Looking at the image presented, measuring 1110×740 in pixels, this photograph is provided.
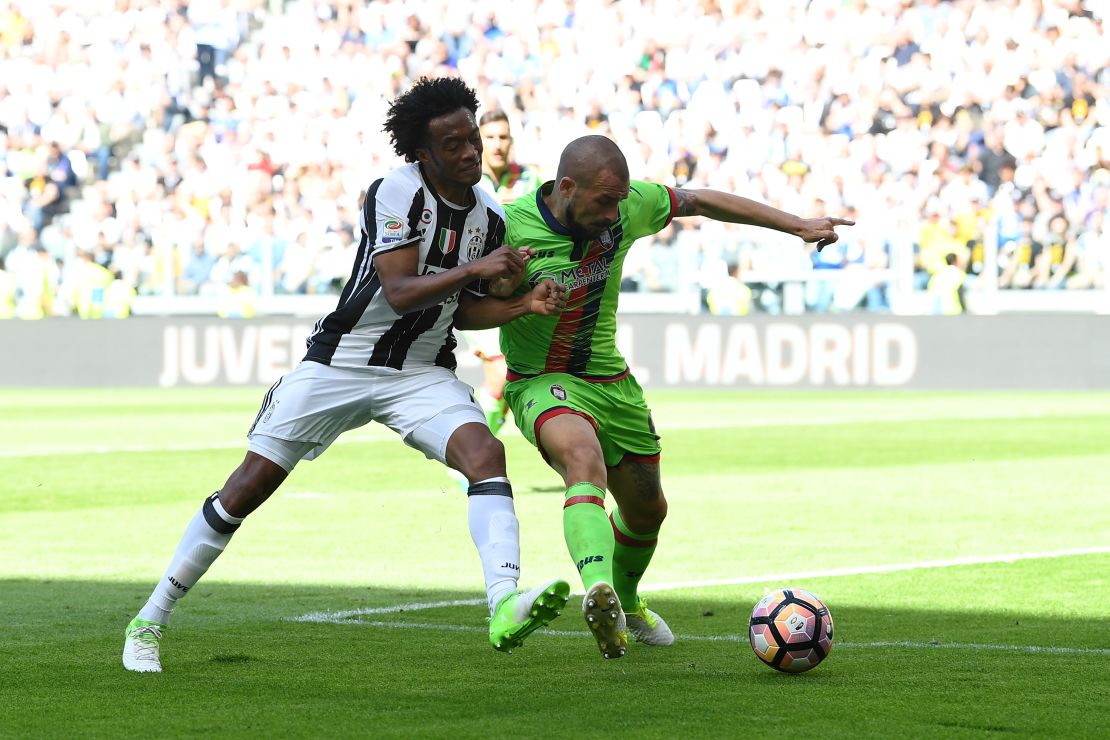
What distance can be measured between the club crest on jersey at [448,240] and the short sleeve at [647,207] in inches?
32.1

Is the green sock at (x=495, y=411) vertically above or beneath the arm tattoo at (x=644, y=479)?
beneath

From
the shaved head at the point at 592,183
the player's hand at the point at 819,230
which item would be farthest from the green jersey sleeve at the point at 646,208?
the player's hand at the point at 819,230

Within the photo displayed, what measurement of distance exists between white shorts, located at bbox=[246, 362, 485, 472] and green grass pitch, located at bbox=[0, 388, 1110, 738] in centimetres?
79

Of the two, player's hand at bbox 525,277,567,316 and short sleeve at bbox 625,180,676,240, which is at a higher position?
short sleeve at bbox 625,180,676,240

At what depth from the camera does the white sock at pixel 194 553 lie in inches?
242

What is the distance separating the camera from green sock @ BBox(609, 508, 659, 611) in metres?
6.79

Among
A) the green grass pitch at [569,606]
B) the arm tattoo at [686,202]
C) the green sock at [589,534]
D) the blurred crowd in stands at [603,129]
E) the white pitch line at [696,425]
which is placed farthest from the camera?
the blurred crowd in stands at [603,129]

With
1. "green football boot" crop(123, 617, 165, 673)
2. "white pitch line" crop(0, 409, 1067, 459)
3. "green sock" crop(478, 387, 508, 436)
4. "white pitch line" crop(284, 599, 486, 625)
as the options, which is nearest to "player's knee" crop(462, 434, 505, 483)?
"green football boot" crop(123, 617, 165, 673)

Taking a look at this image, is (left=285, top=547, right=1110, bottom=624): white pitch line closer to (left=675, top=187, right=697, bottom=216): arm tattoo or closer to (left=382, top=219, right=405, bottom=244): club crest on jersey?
(left=382, top=219, right=405, bottom=244): club crest on jersey

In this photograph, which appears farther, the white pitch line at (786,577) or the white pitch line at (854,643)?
the white pitch line at (786,577)

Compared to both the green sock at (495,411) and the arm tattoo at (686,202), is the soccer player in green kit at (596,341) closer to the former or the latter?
the arm tattoo at (686,202)

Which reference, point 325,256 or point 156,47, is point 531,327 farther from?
point 156,47

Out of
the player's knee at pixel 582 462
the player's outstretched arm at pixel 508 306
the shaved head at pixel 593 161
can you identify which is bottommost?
the player's knee at pixel 582 462

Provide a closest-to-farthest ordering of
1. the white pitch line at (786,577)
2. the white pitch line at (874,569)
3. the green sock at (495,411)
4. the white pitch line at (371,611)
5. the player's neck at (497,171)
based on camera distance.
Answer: the white pitch line at (371,611) < the white pitch line at (786,577) < the white pitch line at (874,569) < the player's neck at (497,171) < the green sock at (495,411)
